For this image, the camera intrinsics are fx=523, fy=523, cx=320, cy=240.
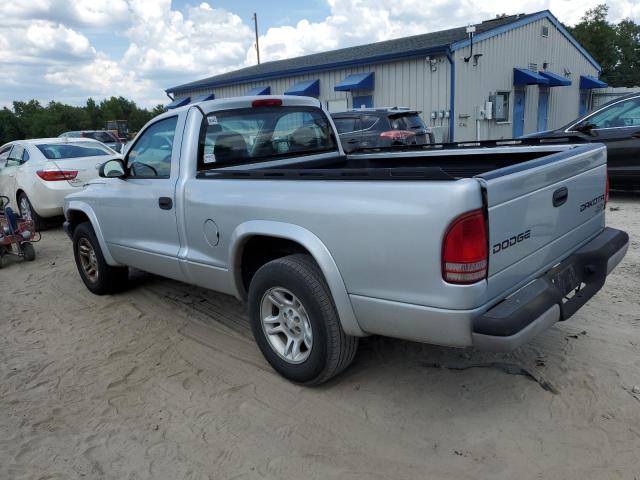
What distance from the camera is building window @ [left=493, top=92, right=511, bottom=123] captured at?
57.1 feet

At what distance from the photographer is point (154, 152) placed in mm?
4246

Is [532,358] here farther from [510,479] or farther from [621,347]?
[510,479]

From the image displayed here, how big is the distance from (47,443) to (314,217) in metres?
1.93

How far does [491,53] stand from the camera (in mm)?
17000

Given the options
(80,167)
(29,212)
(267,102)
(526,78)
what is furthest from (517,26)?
(267,102)

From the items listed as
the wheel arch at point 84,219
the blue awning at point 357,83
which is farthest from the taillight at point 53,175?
the blue awning at point 357,83

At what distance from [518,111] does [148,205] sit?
1796 cm

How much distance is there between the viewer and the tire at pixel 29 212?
877 cm

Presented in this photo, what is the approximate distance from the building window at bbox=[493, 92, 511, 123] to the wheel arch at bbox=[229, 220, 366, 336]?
1575 centimetres

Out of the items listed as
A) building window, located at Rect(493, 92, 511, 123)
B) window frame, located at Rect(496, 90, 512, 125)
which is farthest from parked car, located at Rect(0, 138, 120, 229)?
window frame, located at Rect(496, 90, 512, 125)

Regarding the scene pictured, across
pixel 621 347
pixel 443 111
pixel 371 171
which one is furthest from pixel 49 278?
pixel 443 111

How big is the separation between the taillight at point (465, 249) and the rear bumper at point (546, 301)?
222 millimetres

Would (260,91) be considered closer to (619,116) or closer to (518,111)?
(518,111)

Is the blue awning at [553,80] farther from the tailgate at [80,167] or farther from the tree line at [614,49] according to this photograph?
the tree line at [614,49]
